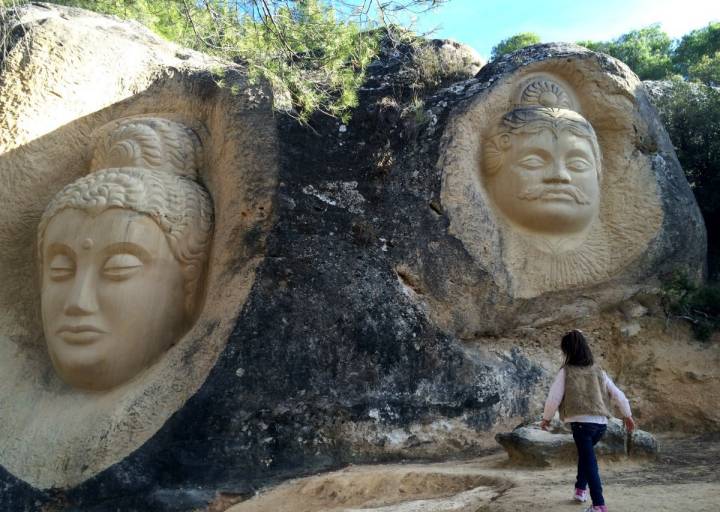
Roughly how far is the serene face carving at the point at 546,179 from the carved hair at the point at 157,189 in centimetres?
244

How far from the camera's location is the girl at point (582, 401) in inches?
139

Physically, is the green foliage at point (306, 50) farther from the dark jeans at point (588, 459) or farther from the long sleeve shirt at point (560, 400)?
the dark jeans at point (588, 459)

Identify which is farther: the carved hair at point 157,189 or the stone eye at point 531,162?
the stone eye at point 531,162

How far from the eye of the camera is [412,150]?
5910 mm

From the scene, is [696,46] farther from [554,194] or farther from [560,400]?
[560,400]

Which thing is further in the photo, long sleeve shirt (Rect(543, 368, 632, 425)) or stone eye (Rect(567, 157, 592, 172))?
stone eye (Rect(567, 157, 592, 172))

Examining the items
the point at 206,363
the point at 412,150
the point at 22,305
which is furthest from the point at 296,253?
the point at 22,305

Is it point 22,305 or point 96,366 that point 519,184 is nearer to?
point 96,366

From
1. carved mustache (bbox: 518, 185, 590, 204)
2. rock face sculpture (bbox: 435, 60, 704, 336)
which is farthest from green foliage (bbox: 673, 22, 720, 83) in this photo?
carved mustache (bbox: 518, 185, 590, 204)

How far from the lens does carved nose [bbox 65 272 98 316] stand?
5.22 meters

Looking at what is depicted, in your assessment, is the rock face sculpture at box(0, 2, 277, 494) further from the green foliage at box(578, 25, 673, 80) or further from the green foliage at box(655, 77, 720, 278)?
the green foliage at box(578, 25, 673, 80)

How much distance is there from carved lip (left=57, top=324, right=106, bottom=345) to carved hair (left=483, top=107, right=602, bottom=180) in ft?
10.9

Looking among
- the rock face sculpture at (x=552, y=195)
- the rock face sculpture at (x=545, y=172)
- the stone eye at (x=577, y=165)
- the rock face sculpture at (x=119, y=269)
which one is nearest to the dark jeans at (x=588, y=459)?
the rock face sculpture at (x=552, y=195)

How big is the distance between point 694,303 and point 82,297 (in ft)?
15.6
